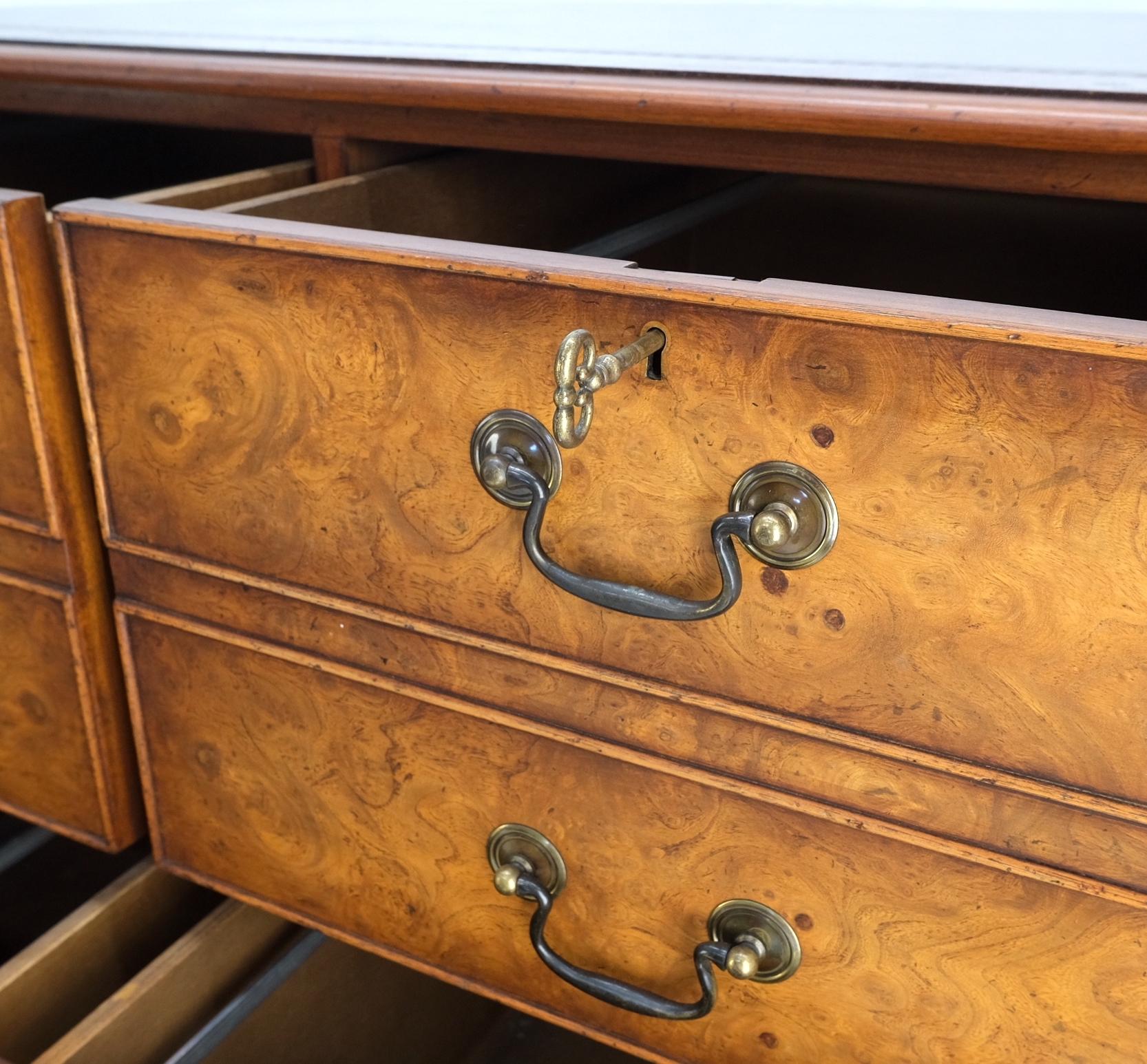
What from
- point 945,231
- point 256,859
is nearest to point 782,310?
point 256,859

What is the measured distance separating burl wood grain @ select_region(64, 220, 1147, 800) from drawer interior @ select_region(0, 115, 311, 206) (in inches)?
18.3

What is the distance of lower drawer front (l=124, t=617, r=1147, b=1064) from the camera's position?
411 mm

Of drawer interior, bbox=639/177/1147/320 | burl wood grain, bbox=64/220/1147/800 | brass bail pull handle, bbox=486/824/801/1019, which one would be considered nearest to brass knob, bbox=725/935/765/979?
brass bail pull handle, bbox=486/824/801/1019

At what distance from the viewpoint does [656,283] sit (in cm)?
36

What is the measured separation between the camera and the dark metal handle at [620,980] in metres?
0.45

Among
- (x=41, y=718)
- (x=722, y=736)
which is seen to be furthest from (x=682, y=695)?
(x=41, y=718)

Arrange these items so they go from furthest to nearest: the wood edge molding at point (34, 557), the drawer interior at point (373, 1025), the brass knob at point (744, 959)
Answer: the drawer interior at point (373, 1025) → the wood edge molding at point (34, 557) → the brass knob at point (744, 959)

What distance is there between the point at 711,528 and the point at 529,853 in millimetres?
187

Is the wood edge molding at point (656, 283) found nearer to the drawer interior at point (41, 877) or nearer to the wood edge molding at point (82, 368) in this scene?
the wood edge molding at point (82, 368)

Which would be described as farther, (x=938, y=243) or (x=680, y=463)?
(x=938, y=243)

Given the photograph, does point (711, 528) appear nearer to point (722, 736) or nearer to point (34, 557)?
point (722, 736)

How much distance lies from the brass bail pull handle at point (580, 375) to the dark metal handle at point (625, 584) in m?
0.05

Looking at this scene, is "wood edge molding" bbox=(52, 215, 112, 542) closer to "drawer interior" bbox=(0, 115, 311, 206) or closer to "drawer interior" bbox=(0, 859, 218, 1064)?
"drawer interior" bbox=(0, 859, 218, 1064)

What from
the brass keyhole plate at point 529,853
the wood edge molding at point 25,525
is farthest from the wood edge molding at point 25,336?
the brass keyhole plate at point 529,853
